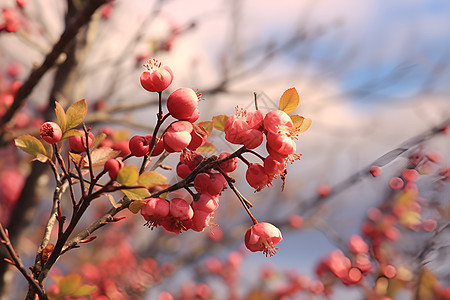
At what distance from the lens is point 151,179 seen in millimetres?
693

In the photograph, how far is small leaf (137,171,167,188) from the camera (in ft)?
2.25

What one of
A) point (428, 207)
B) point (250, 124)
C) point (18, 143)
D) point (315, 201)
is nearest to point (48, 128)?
point (18, 143)

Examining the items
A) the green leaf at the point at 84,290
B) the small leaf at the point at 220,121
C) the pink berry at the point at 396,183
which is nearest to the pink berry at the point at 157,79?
the small leaf at the point at 220,121

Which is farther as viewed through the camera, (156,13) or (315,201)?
(315,201)

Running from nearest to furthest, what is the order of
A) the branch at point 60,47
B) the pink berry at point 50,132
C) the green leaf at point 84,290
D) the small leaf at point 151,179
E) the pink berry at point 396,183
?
the small leaf at point 151,179 → the pink berry at point 50,132 → the green leaf at point 84,290 → the branch at point 60,47 → the pink berry at point 396,183

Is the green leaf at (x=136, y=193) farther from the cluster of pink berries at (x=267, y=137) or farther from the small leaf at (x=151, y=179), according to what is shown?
the cluster of pink berries at (x=267, y=137)

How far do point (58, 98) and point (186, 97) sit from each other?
1889mm

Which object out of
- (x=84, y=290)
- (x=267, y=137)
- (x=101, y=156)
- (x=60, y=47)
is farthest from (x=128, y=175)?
(x=60, y=47)

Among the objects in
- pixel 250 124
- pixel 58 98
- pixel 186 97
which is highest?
pixel 58 98

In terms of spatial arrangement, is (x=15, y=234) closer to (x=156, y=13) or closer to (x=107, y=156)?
(x=156, y=13)

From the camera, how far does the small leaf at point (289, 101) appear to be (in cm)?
80

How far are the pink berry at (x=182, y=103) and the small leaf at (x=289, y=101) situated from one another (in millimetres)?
199

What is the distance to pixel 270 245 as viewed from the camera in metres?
0.85

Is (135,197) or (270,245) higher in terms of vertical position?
(135,197)
